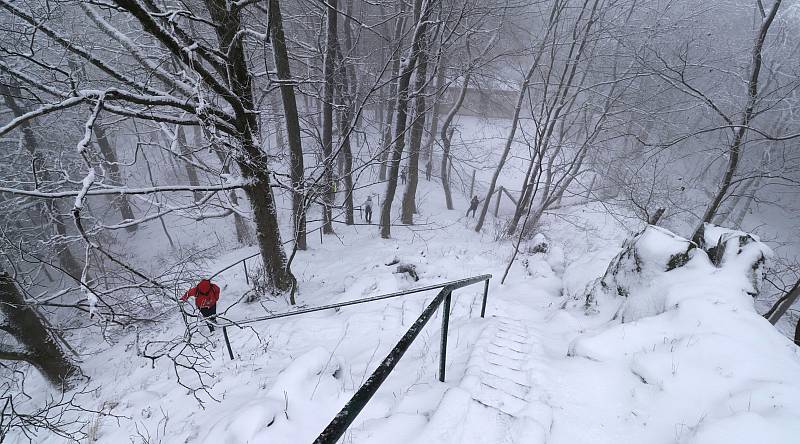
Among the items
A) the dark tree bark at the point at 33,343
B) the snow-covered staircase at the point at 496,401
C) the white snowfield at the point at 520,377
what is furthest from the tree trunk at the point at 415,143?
the dark tree bark at the point at 33,343

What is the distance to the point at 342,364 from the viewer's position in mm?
3957

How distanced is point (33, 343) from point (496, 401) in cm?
857

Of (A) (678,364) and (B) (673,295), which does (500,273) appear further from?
(A) (678,364)

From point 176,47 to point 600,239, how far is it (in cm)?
1392

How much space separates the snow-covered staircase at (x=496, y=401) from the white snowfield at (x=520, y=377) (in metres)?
0.01

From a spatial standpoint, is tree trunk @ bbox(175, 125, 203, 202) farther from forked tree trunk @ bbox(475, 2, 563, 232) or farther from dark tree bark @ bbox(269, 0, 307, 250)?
forked tree trunk @ bbox(475, 2, 563, 232)

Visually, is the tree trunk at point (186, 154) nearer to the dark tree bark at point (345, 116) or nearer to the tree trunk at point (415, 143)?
the dark tree bark at point (345, 116)

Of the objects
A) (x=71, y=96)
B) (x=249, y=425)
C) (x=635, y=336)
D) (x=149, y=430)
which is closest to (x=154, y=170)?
(x=71, y=96)

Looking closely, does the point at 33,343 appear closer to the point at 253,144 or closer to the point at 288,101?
the point at 253,144

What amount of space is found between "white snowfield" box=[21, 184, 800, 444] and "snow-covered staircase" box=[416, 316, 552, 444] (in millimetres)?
12

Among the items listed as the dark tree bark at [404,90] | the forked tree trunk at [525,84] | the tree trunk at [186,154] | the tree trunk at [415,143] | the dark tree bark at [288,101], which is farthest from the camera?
the forked tree trunk at [525,84]

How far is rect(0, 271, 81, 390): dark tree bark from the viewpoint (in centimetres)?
591

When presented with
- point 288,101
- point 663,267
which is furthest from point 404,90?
point 663,267

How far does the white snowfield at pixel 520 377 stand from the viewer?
2301 mm
